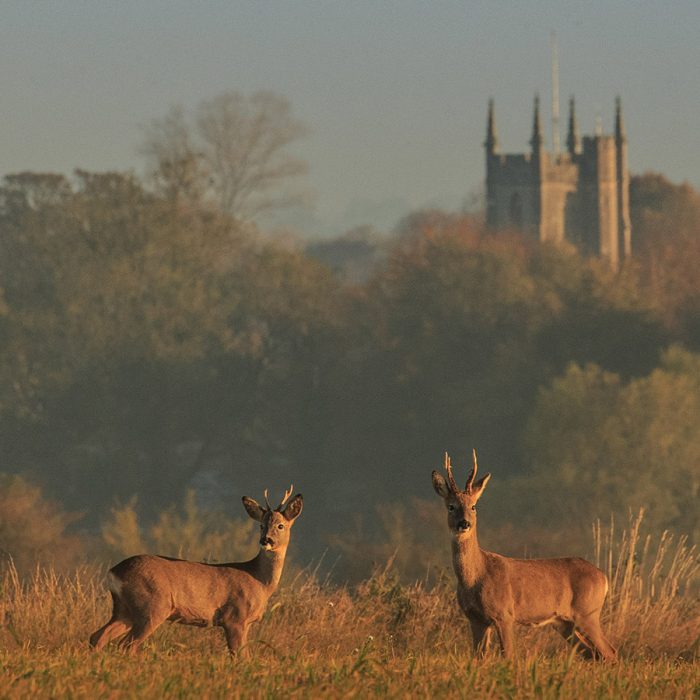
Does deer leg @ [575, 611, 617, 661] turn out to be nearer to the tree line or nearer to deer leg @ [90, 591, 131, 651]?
deer leg @ [90, 591, 131, 651]

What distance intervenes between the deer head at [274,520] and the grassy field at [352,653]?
0.63 meters

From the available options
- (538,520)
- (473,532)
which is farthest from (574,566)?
(538,520)

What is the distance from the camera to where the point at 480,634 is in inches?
487

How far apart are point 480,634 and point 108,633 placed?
7.43ft

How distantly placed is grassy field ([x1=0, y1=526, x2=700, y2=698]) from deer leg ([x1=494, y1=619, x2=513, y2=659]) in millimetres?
175

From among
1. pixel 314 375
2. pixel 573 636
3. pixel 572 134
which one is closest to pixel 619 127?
pixel 572 134

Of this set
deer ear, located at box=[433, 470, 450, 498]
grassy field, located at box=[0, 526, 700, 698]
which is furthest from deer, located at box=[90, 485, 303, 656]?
deer ear, located at box=[433, 470, 450, 498]

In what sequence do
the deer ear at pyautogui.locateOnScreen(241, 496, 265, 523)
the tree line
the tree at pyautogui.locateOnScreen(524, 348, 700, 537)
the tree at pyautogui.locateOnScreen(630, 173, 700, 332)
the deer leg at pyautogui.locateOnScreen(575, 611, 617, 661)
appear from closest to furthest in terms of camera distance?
the deer ear at pyautogui.locateOnScreen(241, 496, 265, 523)
the deer leg at pyautogui.locateOnScreen(575, 611, 617, 661)
the tree at pyautogui.locateOnScreen(524, 348, 700, 537)
the tree line
the tree at pyautogui.locateOnScreen(630, 173, 700, 332)

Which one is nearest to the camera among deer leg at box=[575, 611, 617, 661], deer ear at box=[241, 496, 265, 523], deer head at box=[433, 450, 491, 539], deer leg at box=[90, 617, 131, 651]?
deer leg at box=[90, 617, 131, 651]

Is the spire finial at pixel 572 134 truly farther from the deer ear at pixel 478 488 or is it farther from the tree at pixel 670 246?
the deer ear at pixel 478 488

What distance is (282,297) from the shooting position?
290ft

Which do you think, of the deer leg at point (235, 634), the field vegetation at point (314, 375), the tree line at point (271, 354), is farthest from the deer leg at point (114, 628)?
the tree line at point (271, 354)

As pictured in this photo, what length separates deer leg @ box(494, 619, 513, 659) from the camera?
12077 millimetres

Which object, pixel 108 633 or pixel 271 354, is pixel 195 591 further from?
pixel 271 354
